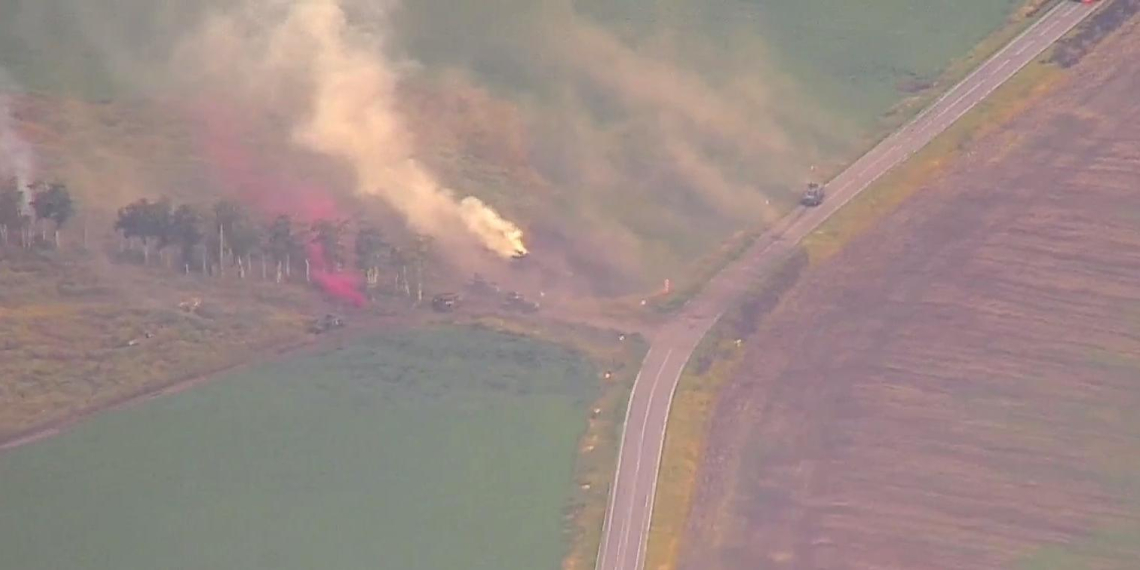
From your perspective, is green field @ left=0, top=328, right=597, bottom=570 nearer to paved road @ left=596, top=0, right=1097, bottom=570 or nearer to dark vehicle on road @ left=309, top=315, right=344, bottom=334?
dark vehicle on road @ left=309, top=315, right=344, bottom=334

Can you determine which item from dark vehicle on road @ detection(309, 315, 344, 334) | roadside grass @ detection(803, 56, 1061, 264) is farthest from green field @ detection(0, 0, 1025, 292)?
dark vehicle on road @ detection(309, 315, 344, 334)

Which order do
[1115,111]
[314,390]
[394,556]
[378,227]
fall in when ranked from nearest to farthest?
[394,556], [314,390], [378,227], [1115,111]

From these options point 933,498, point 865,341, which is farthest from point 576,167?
point 933,498

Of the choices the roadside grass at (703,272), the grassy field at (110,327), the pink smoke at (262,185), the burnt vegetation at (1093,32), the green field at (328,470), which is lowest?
the green field at (328,470)

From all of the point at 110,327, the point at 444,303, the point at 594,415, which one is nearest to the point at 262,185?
the point at 110,327

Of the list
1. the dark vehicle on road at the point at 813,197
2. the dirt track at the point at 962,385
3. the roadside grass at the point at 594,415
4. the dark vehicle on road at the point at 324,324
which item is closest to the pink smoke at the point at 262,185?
the dark vehicle on road at the point at 324,324

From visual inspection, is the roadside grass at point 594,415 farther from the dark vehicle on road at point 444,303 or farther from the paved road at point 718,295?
the dark vehicle on road at point 444,303

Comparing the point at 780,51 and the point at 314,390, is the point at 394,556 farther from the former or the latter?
the point at 780,51
